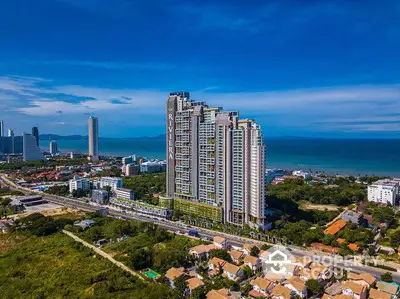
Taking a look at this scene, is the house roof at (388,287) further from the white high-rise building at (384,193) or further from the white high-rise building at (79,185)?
the white high-rise building at (79,185)

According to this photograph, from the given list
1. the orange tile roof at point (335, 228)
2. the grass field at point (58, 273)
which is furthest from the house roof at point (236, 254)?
the orange tile roof at point (335, 228)

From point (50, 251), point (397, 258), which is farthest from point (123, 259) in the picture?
point (397, 258)

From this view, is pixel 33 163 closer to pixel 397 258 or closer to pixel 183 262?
pixel 183 262

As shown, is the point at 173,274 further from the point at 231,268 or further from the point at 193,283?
the point at 231,268

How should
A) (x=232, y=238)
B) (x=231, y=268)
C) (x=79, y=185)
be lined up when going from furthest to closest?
(x=79, y=185) < (x=232, y=238) < (x=231, y=268)

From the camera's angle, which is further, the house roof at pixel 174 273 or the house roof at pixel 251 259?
the house roof at pixel 251 259

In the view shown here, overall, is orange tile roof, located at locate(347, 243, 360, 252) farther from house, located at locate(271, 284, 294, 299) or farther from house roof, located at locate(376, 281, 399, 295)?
house, located at locate(271, 284, 294, 299)

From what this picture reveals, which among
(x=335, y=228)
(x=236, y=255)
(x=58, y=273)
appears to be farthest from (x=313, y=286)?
(x=58, y=273)

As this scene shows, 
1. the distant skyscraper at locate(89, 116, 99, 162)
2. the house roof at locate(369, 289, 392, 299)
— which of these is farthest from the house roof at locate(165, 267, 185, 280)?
the distant skyscraper at locate(89, 116, 99, 162)
